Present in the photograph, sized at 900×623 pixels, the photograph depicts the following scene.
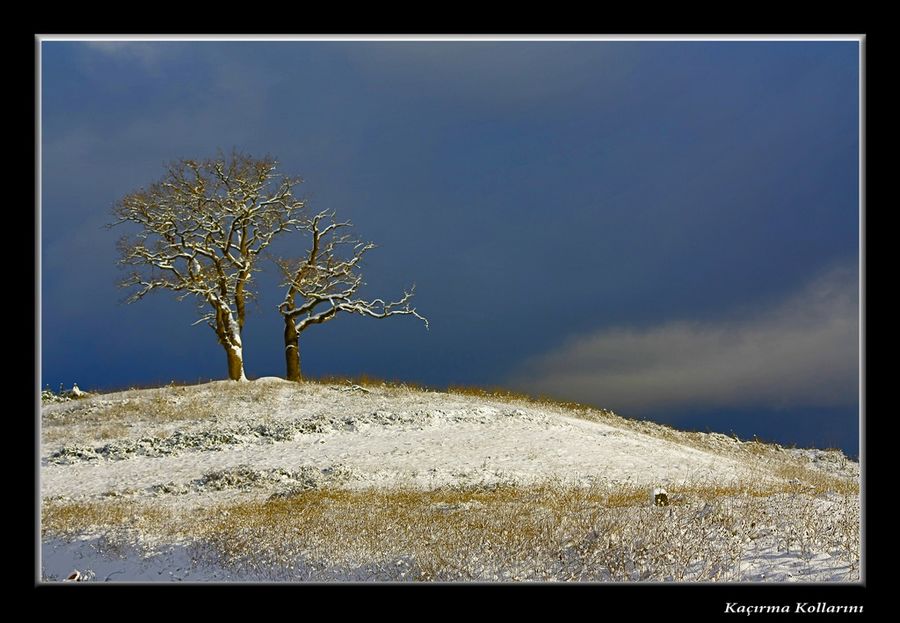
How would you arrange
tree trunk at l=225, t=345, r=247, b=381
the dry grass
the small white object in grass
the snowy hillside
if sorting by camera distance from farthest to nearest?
tree trunk at l=225, t=345, r=247, b=381 → the small white object in grass → the snowy hillside → the dry grass

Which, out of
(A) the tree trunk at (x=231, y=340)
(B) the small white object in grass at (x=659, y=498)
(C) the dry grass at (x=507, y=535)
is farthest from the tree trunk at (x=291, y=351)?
(B) the small white object in grass at (x=659, y=498)

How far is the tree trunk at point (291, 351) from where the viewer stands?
1357 inches

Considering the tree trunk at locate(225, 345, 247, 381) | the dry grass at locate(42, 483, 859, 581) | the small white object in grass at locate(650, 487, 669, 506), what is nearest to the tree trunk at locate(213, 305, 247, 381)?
the tree trunk at locate(225, 345, 247, 381)

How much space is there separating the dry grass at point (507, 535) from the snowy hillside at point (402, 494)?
30mm

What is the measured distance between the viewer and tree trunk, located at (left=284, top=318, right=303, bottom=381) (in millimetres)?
34469

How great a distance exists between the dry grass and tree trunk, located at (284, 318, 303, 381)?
21576mm

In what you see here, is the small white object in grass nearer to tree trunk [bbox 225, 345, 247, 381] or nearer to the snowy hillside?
the snowy hillside

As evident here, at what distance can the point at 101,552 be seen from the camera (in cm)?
987

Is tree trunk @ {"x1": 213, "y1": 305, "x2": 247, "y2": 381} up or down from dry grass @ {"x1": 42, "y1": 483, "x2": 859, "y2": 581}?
up
